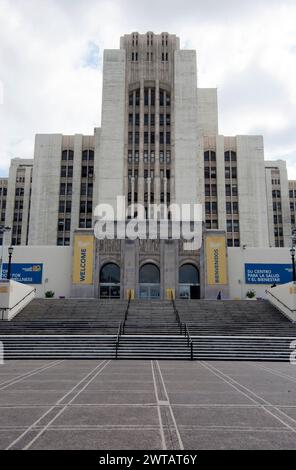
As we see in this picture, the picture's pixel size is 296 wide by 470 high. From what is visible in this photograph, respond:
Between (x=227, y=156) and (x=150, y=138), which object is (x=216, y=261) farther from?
(x=227, y=156)

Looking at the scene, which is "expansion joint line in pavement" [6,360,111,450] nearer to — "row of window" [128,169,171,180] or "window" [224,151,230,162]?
"row of window" [128,169,171,180]

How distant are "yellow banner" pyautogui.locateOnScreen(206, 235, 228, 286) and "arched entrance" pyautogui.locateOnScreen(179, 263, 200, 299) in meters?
1.56

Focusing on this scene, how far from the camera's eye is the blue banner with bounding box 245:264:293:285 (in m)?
40.0

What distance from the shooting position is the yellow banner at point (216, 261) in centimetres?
4000

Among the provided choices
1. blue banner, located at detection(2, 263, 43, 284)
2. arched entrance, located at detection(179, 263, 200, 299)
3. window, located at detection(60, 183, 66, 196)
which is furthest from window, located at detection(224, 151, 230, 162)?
blue banner, located at detection(2, 263, 43, 284)

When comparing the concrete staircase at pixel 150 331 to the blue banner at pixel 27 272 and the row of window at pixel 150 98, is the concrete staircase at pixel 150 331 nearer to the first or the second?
the blue banner at pixel 27 272

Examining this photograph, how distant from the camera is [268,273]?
1580 inches

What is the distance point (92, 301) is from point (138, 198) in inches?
1176

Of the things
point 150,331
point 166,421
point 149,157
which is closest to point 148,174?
point 149,157

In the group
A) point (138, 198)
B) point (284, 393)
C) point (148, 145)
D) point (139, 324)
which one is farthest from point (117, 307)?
point (148, 145)

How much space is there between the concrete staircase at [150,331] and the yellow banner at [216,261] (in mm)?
8227

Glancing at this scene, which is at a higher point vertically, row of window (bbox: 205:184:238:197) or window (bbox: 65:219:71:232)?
row of window (bbox: 205:184:238:197)

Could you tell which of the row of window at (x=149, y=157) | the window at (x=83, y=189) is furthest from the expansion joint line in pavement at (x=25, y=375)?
the window at (x=83, y=189)
